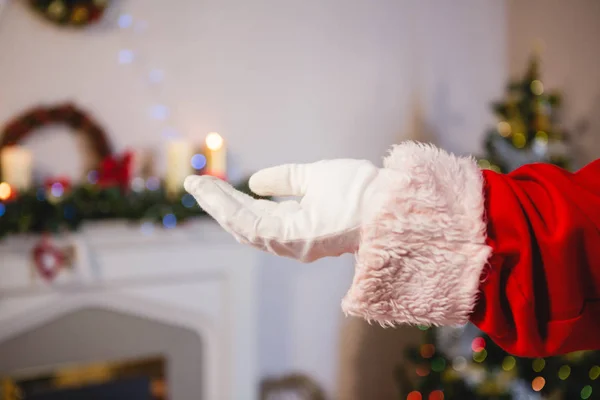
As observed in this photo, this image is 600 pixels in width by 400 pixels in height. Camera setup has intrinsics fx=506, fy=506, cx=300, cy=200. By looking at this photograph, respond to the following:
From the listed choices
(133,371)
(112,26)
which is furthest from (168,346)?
(112,26)

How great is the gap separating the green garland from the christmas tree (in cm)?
105

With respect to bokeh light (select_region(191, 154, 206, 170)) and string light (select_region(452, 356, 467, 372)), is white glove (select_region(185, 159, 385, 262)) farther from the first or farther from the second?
string light (select_region(452, 356, 467, 372))

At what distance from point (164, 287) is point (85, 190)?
0.48 meters

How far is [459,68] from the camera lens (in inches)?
108

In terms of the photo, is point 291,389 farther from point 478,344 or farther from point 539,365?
point 539,365

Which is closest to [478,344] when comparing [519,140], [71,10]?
[519,140]

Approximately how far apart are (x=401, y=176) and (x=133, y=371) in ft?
5.74

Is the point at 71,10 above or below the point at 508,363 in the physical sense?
above

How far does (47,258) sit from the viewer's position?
1.68 meters

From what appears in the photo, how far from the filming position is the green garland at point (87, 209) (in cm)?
156

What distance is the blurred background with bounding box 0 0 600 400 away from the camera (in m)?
1.76

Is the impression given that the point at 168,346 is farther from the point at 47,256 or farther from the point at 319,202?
the point at 319,202

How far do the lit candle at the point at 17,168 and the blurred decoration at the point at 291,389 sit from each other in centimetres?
133

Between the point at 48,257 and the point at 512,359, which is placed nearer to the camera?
the point at 48,257
